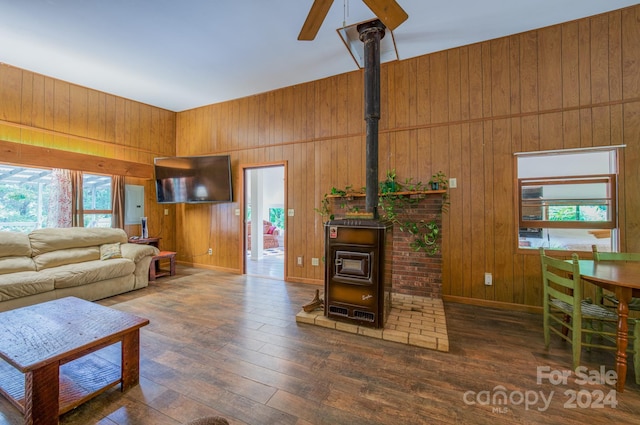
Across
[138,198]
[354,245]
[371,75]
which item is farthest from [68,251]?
[371,75]

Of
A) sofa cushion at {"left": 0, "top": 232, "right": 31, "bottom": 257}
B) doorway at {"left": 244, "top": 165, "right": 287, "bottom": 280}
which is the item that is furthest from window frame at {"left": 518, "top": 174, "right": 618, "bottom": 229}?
sofa cushion at {"left": 0, "top": 232, "right": 31, "bottom": 257}

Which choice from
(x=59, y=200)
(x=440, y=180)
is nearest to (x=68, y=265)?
(x=59, y=200)

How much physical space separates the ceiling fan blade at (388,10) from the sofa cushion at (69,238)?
4717 millimetres

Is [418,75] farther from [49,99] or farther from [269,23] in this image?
[49,99]

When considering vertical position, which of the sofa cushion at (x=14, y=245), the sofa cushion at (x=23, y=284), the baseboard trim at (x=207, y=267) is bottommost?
the baseboard trim at (x=207, y=267)

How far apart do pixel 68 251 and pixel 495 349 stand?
5289 millimetres

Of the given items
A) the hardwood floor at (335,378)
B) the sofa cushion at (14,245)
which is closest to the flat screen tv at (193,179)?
the sofa cushion at (14,245)

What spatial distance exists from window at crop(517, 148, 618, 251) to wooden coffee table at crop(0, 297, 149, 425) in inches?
162

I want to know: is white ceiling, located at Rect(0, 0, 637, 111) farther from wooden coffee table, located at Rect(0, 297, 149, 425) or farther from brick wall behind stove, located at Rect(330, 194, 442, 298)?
wooden coffee table, located at Rect(0, 297, 149, 425)

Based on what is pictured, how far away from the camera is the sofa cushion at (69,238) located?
138 inches

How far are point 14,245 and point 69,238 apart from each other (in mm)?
530

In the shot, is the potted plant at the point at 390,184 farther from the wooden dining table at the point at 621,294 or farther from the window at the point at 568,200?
the wooden dining table at the point at 621,294

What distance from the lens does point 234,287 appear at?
408 centimetres

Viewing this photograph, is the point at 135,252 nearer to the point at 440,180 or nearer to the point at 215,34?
the point at 215,34
